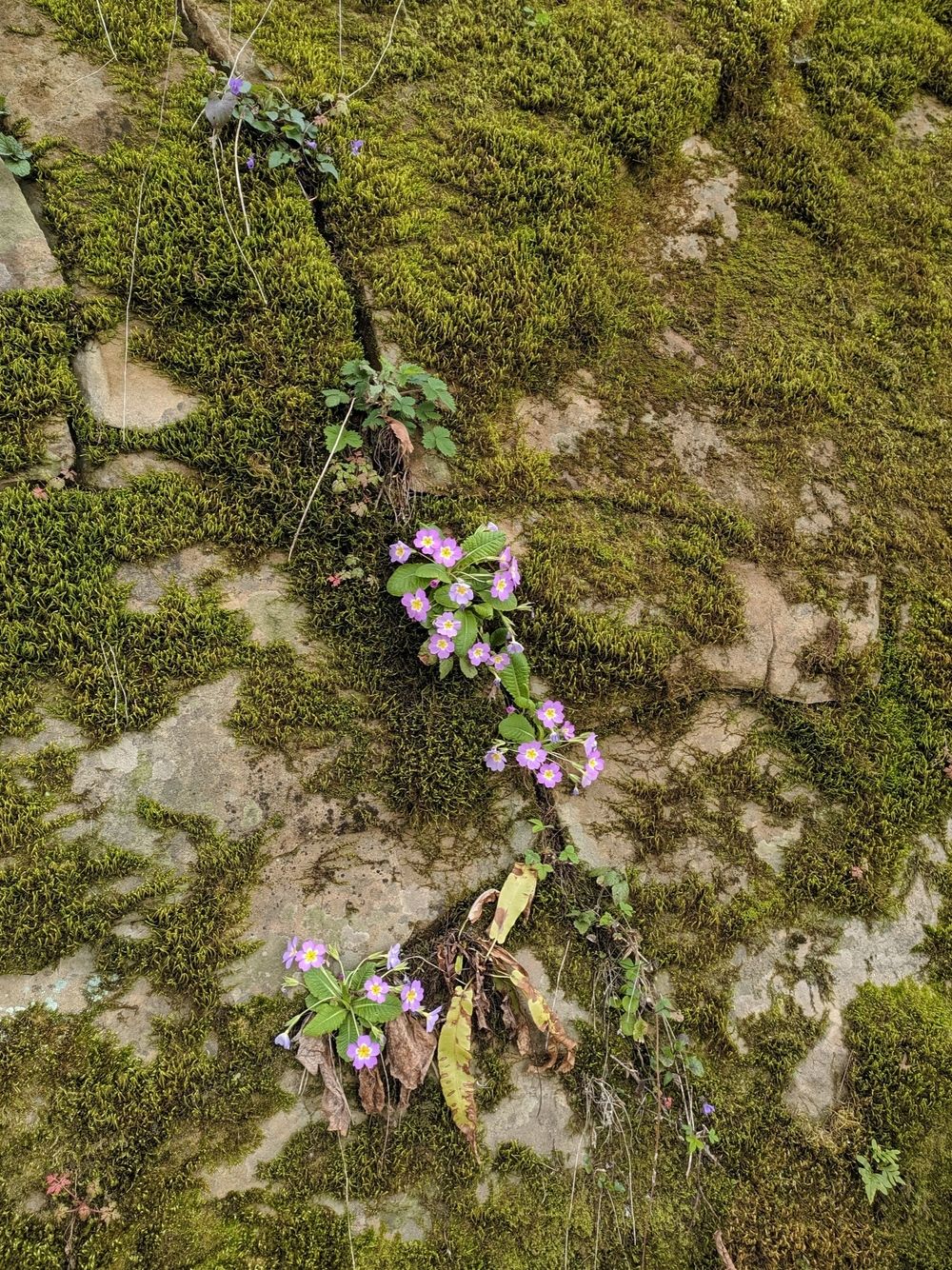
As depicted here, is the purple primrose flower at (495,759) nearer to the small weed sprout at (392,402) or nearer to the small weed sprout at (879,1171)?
the small weed sprout at (392,402)

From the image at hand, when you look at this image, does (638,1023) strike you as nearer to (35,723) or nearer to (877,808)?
(877,808)

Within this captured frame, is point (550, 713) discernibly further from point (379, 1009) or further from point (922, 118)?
point (922, 118)

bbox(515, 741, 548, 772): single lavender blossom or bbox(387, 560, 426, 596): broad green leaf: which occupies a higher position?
bbox(387, 560, 426, 596): broad green leaf

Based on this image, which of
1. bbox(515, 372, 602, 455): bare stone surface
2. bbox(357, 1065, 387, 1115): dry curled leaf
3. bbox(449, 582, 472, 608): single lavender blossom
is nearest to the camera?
bbox(357, 1065, 387, 1115): dry curled leaf

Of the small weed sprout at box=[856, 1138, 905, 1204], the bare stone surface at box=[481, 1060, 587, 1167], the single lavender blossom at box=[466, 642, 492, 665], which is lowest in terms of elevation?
the bare stone surface at box=[481, 1060, 587, 1167]

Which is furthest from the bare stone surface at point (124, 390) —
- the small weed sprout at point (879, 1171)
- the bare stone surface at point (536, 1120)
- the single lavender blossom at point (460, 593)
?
the small weed sprout at point (879, 1171)

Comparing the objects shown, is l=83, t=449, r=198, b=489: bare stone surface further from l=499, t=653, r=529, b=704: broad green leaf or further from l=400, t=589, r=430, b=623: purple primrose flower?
l=499, t=653, r=529, b=704: broad green leaf

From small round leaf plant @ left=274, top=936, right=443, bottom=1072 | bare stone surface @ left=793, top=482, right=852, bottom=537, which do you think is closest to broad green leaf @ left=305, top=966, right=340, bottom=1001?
small round leaf plant @ left=274, top=936, right=443, bottom=1072
